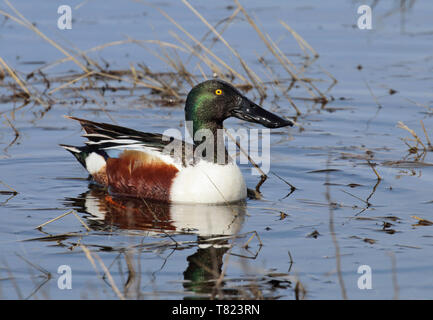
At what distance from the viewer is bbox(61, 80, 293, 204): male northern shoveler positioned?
22.1ft

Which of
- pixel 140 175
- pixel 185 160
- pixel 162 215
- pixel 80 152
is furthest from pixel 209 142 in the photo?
pixel 80 152

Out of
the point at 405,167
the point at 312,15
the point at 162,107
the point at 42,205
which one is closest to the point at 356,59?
the point at 312,15

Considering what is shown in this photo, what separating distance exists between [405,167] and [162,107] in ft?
10.6

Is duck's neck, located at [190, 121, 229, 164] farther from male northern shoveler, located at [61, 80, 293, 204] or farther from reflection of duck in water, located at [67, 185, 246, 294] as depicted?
reflection of duck in water, located at [67, 185, 246, 294]

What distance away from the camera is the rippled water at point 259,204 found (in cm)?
498

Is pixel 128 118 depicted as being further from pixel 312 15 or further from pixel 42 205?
pixel 312 15

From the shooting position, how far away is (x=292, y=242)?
5.68 m

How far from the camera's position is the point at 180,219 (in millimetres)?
6336

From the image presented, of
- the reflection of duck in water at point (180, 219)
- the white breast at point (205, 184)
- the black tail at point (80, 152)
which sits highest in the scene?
the black tail at point (80, 152)

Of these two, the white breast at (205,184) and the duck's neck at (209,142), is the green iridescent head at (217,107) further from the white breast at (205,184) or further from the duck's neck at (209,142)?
the white breast at (205,184)

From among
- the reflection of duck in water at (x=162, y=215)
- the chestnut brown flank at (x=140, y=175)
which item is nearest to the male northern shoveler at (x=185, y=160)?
the chestnut brown flank at (x=140, y=175)

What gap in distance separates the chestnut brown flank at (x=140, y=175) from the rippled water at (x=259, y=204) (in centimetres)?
15

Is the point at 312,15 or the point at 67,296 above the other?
the point at 312,15

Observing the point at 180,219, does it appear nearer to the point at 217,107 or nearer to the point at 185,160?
the point at 185,160
